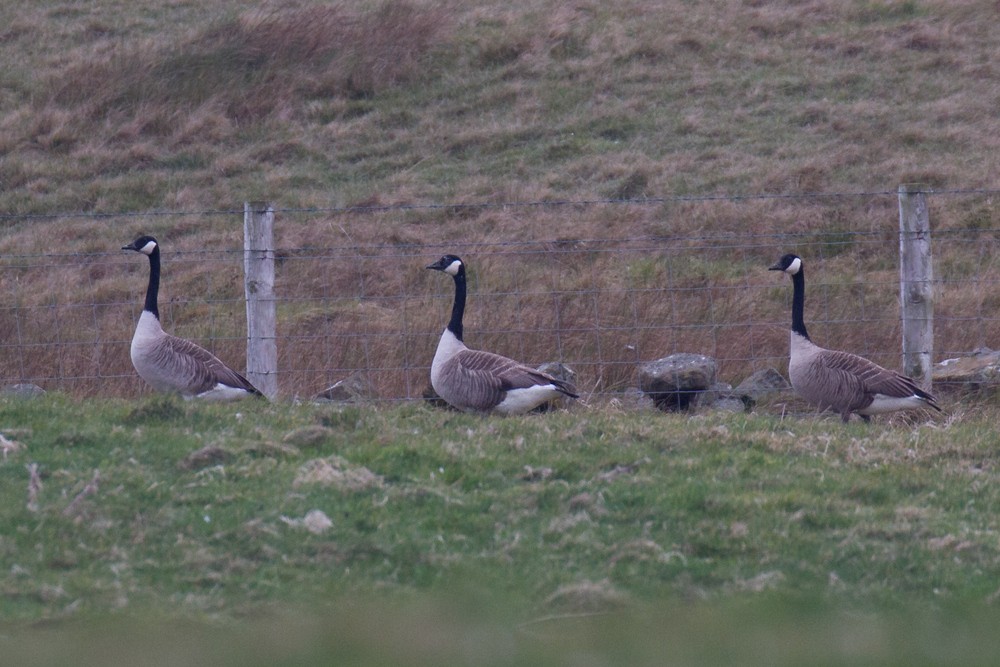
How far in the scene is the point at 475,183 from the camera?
18.9 m

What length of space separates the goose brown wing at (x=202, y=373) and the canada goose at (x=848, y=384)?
13.9ft

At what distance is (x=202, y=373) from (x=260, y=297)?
2.48 feet

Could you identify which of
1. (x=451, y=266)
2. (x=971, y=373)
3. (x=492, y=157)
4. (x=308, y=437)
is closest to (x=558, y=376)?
(x=451, y=266)

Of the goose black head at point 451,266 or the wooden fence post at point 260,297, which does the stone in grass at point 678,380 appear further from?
the wooden fence post at point 260,297

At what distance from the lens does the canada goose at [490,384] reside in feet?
29.8

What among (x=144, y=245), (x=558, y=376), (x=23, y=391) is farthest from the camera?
(x=144, y=245)

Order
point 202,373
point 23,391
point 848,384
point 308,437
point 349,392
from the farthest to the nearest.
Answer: point 349,392
point 202,373
point 23,391
point 848,384
point 308,437

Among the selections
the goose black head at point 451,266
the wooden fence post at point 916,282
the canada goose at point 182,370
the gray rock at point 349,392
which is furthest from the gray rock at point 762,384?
the canada goose at point 182,370

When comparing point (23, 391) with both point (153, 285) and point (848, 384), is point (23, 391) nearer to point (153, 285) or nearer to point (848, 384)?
point (153, 285)

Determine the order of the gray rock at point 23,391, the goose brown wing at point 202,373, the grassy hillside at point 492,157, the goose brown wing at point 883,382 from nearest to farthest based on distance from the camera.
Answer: the gray rock at point 23,391 → the goose brown wing at point 883,382 → the goose brown wing at point 202,373 → the grassy hillside at point 492,157

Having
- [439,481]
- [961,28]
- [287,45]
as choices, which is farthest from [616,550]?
[961,28]

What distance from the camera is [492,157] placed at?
20375 millimetres

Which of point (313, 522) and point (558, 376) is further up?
point (558, 376)

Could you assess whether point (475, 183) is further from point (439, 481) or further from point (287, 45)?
point (439, 481)
